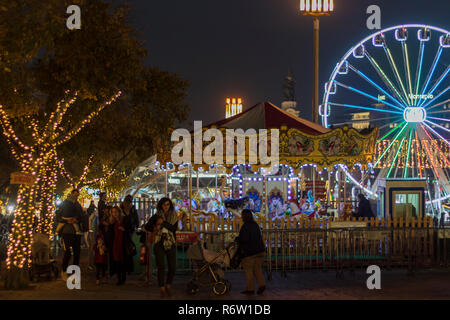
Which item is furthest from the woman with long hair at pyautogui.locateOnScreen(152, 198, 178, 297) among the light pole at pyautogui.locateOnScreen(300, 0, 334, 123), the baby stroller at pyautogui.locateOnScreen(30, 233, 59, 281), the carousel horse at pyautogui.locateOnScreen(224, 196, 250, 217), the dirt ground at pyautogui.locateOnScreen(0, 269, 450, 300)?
the light pole at pyautogui.locateOnScreen(300, 0, 334, 123)

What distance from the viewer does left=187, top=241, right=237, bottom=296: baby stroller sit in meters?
10.3

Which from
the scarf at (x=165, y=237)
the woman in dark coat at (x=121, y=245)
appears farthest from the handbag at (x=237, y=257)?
the woman in dark coat at (x=121, y=245)

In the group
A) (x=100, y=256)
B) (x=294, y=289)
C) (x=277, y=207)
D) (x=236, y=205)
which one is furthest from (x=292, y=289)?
(x=277, y=207)

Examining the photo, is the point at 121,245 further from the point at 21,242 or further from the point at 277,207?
the point at 277,207

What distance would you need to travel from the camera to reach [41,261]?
12156 mm

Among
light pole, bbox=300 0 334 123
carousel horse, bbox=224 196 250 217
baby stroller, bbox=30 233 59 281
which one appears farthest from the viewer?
light pole, bbox=300 0 334 123

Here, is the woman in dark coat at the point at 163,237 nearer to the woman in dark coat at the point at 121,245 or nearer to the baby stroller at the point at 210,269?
the baby stroller at the point at 210,269

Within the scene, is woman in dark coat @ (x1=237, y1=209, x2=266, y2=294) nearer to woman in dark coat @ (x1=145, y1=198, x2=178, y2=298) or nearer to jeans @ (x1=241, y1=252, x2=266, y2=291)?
jeans @ (x1=241, y1=252, x2=266, y2=291)

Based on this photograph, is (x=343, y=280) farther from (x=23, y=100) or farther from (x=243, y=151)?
(x=23, y=100)

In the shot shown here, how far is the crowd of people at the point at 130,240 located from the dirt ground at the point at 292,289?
12.4 inches

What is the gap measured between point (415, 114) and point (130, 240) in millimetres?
17729

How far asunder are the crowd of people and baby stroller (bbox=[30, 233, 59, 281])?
0.25m

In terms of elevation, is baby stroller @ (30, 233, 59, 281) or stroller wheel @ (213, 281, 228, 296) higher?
baby stroller @ (30, 233, 59, 281)

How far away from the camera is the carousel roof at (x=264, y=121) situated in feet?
51.3
